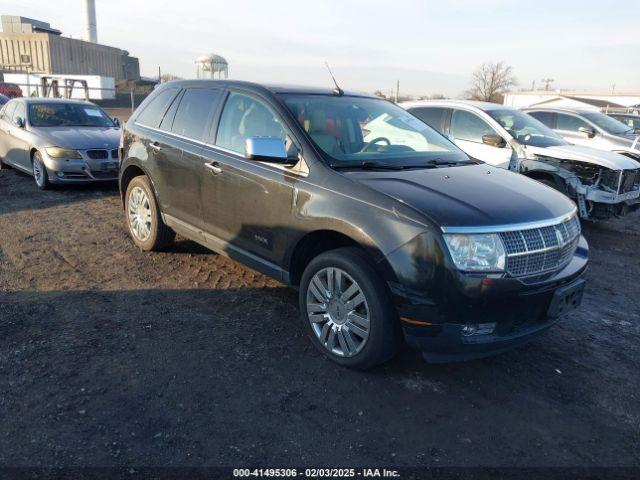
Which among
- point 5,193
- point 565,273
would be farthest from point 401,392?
point 5,193

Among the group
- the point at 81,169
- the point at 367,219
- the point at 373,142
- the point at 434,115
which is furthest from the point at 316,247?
the point at 81,169

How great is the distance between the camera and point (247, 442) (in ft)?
8.67

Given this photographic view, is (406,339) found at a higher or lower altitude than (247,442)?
higher

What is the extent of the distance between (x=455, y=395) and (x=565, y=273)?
3.42 feet

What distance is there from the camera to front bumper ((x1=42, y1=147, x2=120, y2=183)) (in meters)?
8.09

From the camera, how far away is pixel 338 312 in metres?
3.36

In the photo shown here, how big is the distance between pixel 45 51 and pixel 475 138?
75.6m

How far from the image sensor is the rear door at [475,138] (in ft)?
25.3

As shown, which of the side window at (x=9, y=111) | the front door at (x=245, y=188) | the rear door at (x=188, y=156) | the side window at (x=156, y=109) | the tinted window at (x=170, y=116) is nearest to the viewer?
the front door at (x=245, y=188)

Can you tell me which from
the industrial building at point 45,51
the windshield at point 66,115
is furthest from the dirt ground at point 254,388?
the industrial building at point 45,51

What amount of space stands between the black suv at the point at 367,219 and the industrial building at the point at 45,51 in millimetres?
69122

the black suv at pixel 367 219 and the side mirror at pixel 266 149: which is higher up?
the side mirror at pixel 266 149

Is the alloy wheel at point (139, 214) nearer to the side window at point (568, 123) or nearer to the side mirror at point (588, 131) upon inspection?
the side mirror at point (588, 131)

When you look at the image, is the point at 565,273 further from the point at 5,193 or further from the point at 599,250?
the point at 5,193
